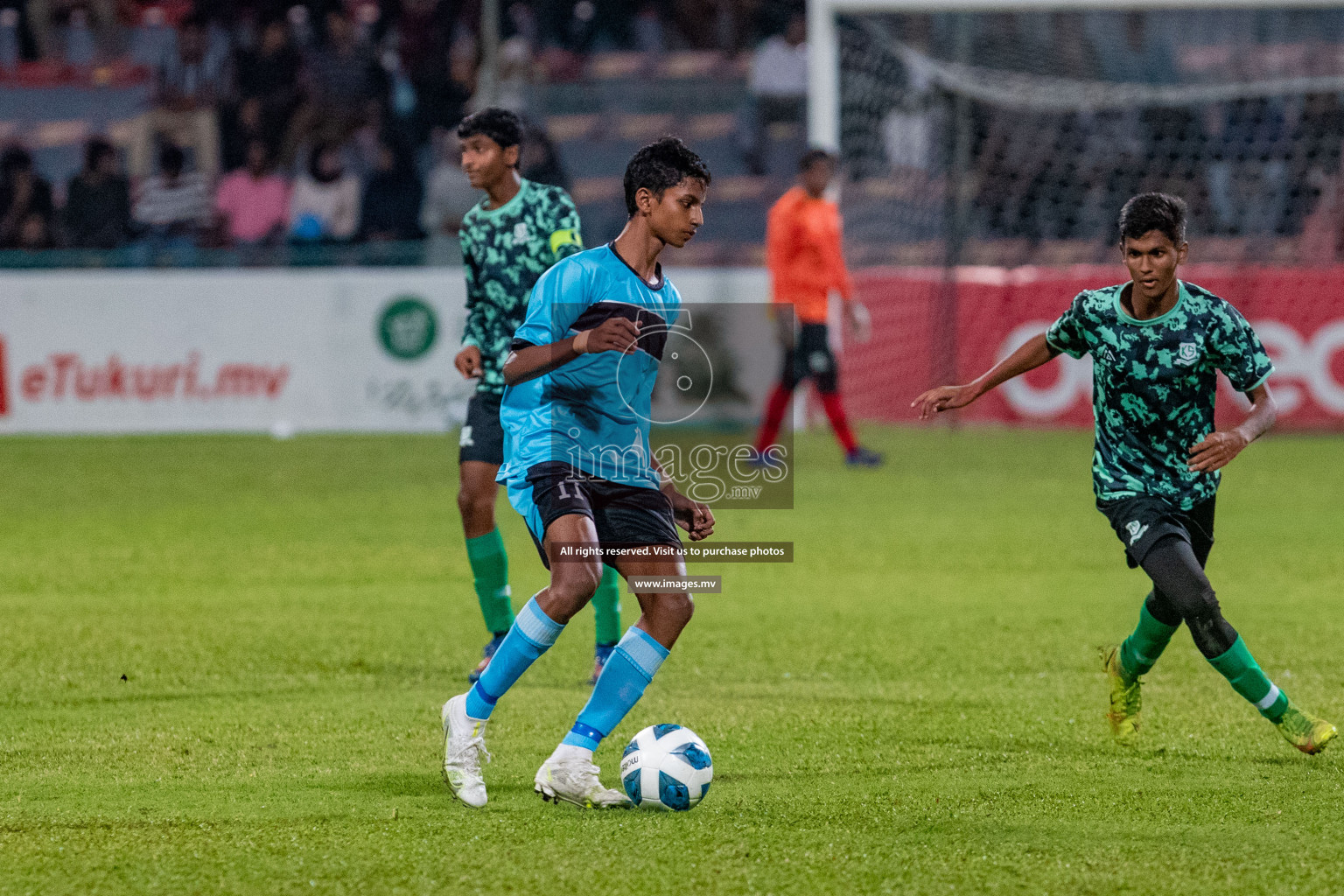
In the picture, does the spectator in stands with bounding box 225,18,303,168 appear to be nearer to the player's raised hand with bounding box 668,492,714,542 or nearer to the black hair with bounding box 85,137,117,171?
the black hair with bounding box 85,137,117,171

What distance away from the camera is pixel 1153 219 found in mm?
4992

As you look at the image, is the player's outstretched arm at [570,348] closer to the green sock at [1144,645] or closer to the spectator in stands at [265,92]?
the green sock at [1144,645]

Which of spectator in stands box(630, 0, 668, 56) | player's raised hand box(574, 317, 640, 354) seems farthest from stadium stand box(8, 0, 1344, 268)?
player's raised hand box(574, 317, 640, 354)

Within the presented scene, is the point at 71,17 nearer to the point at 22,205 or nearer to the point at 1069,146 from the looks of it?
the point at 22,205

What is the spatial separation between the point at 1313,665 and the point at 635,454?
3.35m

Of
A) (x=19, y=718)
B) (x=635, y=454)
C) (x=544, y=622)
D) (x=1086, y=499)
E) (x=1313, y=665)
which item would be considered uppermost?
(x=635, y=454)

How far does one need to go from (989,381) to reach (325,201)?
12708mm

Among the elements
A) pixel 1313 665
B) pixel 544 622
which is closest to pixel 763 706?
pixel 544 622

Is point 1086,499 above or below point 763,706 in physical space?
below

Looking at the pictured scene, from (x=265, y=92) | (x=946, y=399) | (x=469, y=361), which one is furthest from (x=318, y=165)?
(x=946, y=399)

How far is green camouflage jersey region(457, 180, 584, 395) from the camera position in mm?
6566

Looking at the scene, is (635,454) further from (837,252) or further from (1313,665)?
(837,252)

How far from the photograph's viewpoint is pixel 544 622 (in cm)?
473

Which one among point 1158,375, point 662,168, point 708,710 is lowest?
point 708,710
